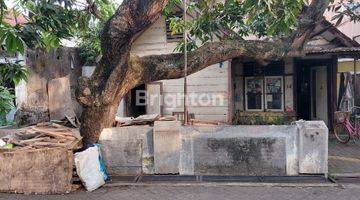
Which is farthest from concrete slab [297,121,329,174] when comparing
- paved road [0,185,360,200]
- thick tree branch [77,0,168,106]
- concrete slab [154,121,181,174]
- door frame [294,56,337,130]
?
door frame [294,56,337,130]

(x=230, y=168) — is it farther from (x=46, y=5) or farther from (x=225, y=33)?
(x=46, y=5)

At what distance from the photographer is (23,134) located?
25.4 feet

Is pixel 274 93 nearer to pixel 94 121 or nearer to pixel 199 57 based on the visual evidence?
pixel 199 57

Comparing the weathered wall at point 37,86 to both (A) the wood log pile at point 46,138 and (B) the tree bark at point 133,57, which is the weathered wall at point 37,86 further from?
(B) the tree bark at point 133,57

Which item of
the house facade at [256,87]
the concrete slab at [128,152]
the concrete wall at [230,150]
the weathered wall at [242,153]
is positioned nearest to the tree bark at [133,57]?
the concrete slab at [128,152]

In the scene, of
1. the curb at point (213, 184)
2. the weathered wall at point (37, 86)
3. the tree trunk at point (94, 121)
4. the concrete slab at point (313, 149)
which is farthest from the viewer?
the weathered wall at point (37, 86)

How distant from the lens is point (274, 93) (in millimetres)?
13742

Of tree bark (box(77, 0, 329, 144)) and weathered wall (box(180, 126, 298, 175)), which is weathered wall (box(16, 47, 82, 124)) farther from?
weathered wall (box(180, 126, 298, 175))

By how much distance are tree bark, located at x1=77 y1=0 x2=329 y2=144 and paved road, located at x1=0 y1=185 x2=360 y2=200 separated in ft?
5.06

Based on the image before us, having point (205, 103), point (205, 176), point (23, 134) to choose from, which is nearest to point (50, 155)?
point (23, 134)

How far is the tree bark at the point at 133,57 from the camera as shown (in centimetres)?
702

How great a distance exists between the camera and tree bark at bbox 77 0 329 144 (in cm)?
702

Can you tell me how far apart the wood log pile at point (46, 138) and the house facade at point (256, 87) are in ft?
17.0

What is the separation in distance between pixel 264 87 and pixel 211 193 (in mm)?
7885
